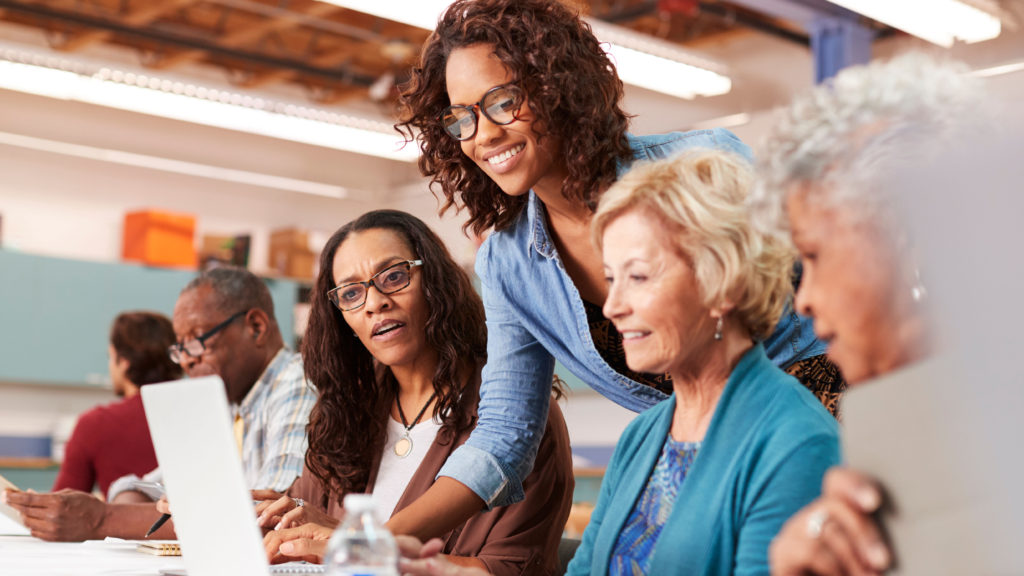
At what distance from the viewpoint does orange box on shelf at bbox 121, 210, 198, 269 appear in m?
7.68

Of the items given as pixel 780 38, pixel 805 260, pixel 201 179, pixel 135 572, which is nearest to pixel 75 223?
pixel 201 179

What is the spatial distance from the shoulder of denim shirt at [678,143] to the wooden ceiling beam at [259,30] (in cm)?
522

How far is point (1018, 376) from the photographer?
69cm

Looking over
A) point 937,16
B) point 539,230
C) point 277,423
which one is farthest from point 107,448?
point 937,16

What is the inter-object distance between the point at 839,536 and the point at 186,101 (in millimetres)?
6046

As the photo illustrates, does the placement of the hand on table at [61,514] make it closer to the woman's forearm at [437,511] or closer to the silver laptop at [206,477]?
the woman's forearm at [437,511]

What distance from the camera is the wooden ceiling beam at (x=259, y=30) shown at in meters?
6.77

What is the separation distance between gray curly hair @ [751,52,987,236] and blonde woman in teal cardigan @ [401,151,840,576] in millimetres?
292

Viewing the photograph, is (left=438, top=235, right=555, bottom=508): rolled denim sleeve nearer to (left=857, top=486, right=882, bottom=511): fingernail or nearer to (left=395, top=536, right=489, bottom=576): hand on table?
(left=395, top=536, right=489, bottom=576): hand on table

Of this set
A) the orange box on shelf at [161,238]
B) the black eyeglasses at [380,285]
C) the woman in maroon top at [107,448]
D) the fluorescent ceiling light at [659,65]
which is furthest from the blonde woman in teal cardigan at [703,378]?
the orange box on shelf at [161,238]

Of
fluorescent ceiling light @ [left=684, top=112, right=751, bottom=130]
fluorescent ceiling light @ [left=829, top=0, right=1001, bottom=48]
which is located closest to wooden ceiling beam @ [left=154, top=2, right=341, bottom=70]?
fluorescent ceiling light @ [left=684, top=112, right=751, bottom=130]

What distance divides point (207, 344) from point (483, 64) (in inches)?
69.2

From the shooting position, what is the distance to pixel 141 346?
412 centimetres

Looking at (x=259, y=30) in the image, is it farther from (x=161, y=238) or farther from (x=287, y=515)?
(x=287, y=515)
